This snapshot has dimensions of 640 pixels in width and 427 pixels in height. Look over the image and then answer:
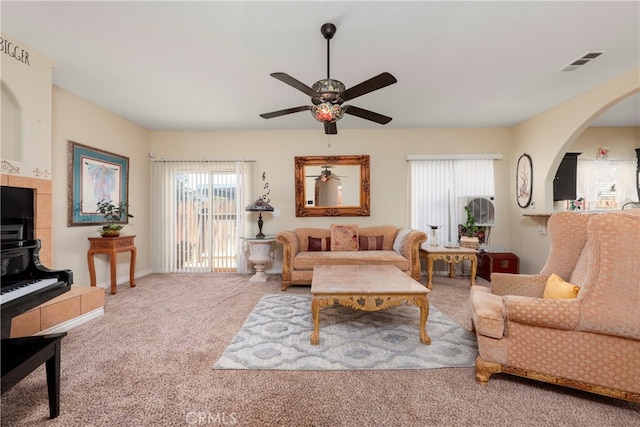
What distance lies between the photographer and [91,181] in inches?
146

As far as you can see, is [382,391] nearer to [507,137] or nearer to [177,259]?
[177,259]

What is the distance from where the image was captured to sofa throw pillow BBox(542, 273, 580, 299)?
1753 mm

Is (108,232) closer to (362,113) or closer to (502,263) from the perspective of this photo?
(362,113)

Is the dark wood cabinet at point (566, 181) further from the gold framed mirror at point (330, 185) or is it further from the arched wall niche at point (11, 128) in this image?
the arched wall niche at point (11, 128)

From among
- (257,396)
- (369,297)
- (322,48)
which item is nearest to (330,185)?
(322,48)

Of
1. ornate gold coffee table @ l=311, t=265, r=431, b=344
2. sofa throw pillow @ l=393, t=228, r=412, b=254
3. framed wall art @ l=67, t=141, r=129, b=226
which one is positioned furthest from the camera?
sofa throw pillow @ l=393, t=228, r=412, b=254

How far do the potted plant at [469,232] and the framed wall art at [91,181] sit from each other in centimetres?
559

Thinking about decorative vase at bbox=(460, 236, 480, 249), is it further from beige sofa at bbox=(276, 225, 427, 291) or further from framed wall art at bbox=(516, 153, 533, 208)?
framed wall art at bbox=(516, 153, 533, 208)

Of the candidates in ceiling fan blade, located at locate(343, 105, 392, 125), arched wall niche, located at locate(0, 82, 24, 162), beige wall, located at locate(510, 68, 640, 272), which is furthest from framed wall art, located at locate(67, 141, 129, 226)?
beige wall, located at locate(510, 68, 640, 272)

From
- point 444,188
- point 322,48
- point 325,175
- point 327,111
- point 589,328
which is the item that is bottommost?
point 589,328

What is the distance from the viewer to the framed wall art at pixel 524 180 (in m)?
4.28

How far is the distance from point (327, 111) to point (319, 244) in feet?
8.74

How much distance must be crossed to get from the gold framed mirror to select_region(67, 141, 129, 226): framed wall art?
9.41ft

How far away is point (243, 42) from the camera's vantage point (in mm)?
2346
